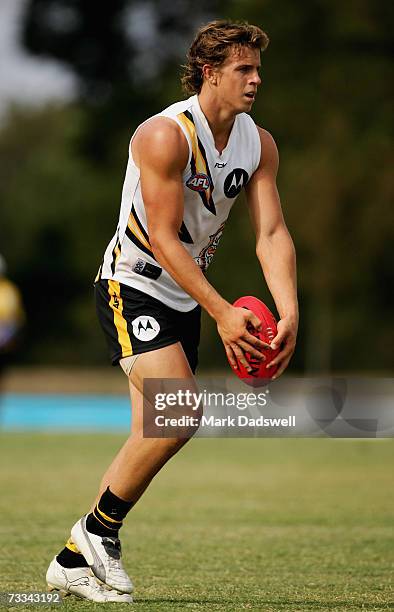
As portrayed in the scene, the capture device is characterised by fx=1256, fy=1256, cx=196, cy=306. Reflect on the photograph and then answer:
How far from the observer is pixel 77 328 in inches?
1254

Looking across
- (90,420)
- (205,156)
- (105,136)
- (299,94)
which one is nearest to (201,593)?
(205,156)

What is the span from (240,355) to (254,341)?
0.08 meters

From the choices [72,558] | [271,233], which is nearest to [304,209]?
[271,233]

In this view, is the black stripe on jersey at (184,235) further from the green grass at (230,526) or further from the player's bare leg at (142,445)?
the green grass at (230,526)

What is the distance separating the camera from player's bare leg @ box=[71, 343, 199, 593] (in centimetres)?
488

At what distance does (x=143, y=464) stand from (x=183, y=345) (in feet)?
1.75

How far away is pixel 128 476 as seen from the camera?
491 cm

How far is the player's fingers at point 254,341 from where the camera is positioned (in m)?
4.64

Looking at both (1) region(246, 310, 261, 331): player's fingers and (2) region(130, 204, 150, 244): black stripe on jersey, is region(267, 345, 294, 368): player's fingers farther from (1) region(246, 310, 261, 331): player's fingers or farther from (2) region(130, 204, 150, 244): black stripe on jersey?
(2) region(130, 204, 150, 244): black stripe on jersey

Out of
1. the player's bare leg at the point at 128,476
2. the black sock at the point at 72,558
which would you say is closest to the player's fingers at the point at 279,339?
the player's bare leg at the point at 128,476

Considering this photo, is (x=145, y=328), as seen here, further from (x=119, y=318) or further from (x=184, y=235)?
(x=184, y=235)

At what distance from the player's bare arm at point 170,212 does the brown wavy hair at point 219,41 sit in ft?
1.14

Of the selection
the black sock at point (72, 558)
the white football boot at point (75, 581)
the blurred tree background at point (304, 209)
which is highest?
the black sock at point (72, 558)

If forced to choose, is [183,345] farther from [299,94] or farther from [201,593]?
[299,94]
